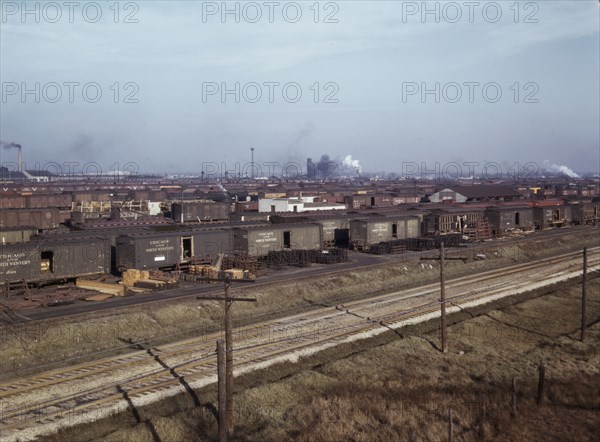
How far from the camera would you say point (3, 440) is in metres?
16.4

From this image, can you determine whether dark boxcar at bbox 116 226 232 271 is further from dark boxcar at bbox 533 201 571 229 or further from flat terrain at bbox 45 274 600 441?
dark boxcar at bbox 533 201 571 229

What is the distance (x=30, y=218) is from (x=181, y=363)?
3771 cm

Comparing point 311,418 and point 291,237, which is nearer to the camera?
point 311,418

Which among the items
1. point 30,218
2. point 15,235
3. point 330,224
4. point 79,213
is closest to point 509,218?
point 330,224

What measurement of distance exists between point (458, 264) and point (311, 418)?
32.9 meters

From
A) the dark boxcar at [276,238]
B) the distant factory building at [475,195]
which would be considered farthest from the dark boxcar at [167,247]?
the distant factory building at [475,195]

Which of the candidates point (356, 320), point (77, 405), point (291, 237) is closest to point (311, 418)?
point (77, 405)

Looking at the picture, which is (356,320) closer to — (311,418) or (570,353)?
(570,353)

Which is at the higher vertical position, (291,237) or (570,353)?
(291,237)

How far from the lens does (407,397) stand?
20016 mm

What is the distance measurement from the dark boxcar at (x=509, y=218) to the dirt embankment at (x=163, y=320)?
21.4 metres

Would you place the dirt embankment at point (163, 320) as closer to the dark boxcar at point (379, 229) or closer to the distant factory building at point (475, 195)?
the dark boxcar at point (379, 229)

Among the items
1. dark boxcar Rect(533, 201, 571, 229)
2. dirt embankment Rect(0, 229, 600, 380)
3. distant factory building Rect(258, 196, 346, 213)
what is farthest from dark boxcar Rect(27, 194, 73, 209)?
dark boxcar Rect(533, 201, 571, 229)

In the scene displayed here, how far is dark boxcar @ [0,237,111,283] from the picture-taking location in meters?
33.0
